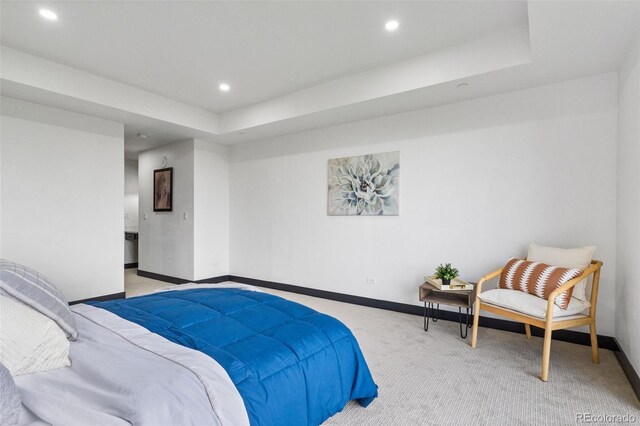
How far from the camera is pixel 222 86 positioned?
4.04m

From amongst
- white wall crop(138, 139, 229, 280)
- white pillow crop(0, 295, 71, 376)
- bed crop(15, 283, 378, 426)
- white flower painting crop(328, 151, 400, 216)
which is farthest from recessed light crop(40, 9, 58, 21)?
white flower painting crop(328, 151, 400, 216)

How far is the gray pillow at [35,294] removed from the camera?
1384mm

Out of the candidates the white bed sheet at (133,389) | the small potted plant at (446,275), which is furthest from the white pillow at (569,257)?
the white bed sheet at (133,389)

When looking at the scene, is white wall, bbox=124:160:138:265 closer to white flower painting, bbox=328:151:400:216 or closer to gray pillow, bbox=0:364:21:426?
white flower painting, bbox=328:151:400:216

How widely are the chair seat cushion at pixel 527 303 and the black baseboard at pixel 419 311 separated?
62 cm

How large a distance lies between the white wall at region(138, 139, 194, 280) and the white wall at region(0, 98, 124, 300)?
112 centimetres

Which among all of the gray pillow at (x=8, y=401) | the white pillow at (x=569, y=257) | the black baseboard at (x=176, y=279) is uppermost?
the white pillow at (x=569, y=257)

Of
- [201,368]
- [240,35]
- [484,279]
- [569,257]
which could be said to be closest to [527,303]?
[484,279]

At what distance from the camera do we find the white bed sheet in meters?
1.04

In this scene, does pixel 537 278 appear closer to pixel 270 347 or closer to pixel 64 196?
pixel 270 347

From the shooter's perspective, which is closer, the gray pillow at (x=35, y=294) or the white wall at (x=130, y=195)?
the gray pillow at (x=35, y=294)

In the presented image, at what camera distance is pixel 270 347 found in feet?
5.07

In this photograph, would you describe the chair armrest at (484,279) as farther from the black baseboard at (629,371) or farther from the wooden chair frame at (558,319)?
the black baseboard at (629,371)

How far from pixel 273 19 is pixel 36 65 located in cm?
259
